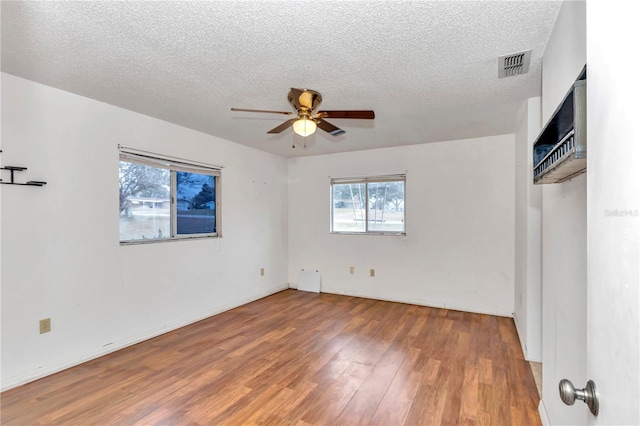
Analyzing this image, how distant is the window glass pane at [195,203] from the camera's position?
12.2 feet

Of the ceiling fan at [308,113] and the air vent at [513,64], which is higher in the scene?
the air vent at [513,64]

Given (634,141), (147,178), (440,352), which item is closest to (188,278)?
(147,178)

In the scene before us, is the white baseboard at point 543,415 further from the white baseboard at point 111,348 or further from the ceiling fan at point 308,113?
the white baseboard at point 111,348

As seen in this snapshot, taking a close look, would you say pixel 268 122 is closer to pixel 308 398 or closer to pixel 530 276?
pixel 308 398

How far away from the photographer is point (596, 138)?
0.68m

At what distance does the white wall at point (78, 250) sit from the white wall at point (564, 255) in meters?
3.50

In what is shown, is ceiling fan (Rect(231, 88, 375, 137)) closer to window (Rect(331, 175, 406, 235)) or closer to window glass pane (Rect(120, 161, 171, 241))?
window glass pane (Rect(120, 161, 171, 241))

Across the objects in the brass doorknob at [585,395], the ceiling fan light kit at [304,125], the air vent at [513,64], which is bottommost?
the brass doorknob at [585,395]

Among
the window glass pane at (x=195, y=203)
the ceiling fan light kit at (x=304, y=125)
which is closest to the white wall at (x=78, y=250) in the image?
the window glass pane at (x=195, y=203)

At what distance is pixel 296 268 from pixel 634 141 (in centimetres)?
519

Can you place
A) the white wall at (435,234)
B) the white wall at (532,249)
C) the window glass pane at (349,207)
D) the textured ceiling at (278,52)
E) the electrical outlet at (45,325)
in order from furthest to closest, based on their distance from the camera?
the window glass pane at (349,207) < the white wall at (435,234) < the white wall at (532,249) < the electrical outlet at (45,325) < the textured ceiling at (278,52)

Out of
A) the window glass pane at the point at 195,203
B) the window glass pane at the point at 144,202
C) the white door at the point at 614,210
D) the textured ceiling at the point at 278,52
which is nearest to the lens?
the white door at the point at 614,210

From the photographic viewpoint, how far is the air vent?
80.2 inches

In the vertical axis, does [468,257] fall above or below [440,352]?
above
